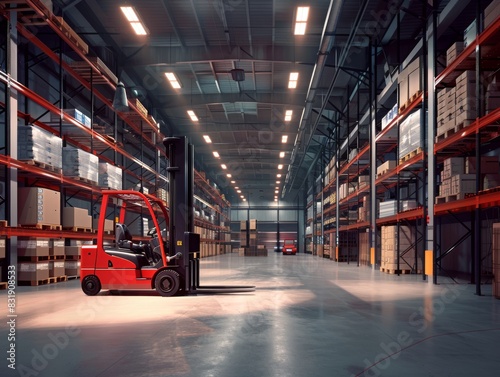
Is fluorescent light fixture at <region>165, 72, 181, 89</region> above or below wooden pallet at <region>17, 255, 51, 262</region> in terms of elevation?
above

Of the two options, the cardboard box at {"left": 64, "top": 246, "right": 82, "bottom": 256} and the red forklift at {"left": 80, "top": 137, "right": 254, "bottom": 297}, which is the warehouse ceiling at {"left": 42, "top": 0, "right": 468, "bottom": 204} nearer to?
the red forklift at {"left": 80, "top": 137, "right": 254, "bottom": 297}

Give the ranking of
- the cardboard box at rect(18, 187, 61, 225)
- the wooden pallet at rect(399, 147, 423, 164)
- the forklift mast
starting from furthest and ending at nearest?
1. the wooden pallet at rect(399, 147, 423, 164)
2. the cardboard box at rect(18, 187, 61, 225)
3. the forklift mast

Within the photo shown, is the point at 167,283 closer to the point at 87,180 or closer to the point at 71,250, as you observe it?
the point at 71,250

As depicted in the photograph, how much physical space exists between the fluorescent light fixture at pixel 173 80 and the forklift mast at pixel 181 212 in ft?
29.8

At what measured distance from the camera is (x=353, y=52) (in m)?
16.4

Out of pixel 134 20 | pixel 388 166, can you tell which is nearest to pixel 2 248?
pixel 134 20

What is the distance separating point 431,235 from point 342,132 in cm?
1641

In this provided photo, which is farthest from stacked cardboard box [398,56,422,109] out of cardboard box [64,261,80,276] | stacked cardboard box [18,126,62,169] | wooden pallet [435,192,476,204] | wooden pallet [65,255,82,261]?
cardboard box [64,261,80,276]

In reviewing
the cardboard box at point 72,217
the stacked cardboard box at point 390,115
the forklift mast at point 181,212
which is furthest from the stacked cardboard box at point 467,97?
the cardboard box at point 72,217

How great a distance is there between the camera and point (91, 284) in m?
8.47

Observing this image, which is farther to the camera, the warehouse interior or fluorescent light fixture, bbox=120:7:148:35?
fluorescent light fixture, bbox=120:7:148:35

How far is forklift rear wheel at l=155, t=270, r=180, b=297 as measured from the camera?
8.20m

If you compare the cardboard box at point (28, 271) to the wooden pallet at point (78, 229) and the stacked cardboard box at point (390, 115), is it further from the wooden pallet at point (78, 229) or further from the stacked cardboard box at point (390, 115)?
the stacked cardboard box at point (390, 115)

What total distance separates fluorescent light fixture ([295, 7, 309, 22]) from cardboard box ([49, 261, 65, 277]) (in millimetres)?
8644
